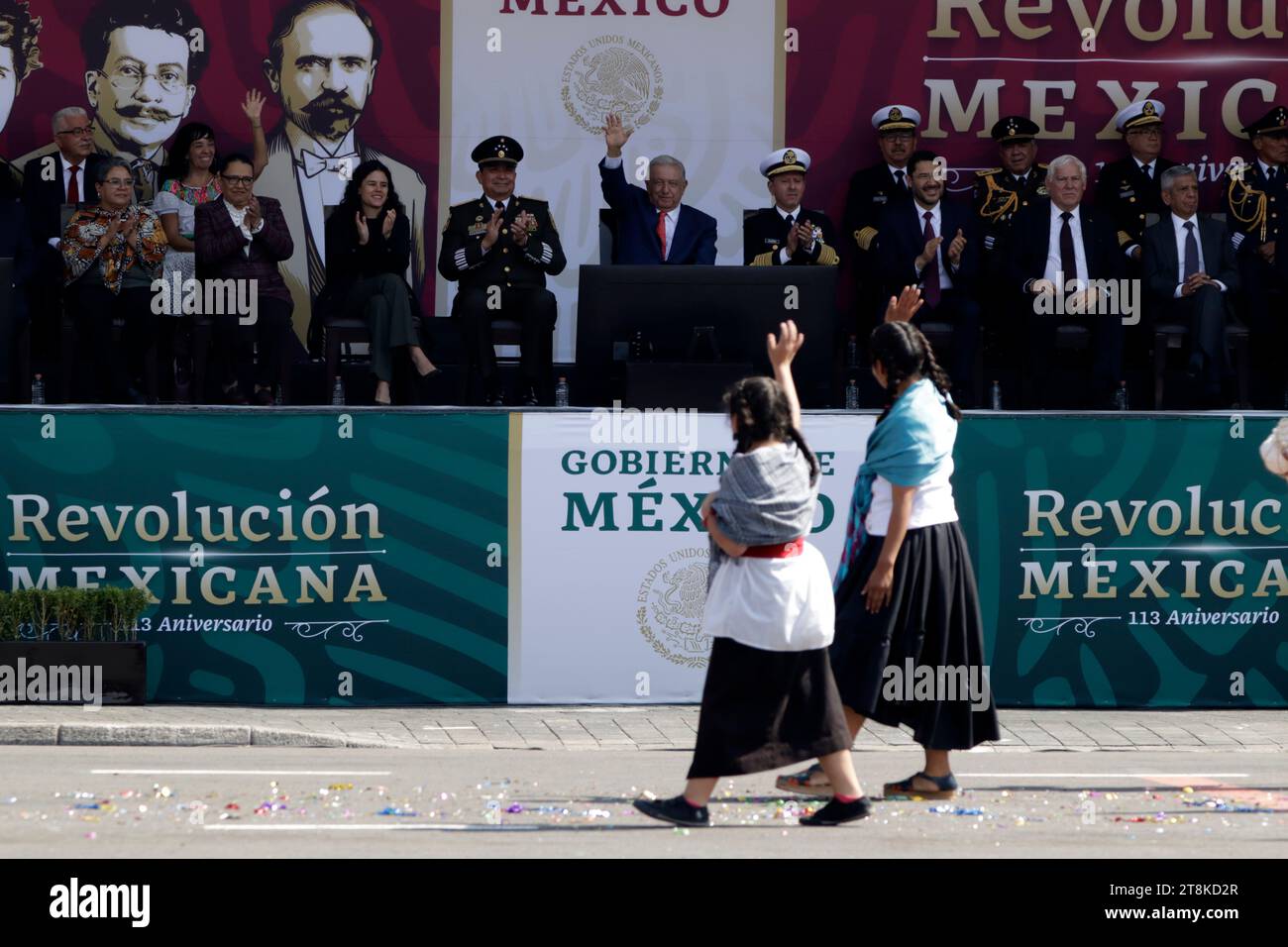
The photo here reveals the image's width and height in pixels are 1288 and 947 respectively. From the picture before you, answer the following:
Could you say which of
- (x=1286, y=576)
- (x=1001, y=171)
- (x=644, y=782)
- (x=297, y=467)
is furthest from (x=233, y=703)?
(x=1001, y=171)

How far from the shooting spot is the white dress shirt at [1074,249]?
1480 centimetres

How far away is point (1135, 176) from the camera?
16.0m

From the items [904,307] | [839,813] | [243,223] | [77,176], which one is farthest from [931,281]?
[839,813]

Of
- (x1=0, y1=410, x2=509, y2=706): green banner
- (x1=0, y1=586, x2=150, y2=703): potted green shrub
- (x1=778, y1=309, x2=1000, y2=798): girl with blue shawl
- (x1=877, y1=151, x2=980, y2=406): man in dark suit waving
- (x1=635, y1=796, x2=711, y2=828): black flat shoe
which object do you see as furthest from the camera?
(x1=877, y1=151, x2=980, y2=406): man in dark suit waving

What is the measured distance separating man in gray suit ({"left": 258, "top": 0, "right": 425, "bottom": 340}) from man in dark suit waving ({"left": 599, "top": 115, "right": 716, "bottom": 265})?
242cm

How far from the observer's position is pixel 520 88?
54.9 feet

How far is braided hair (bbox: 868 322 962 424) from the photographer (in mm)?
8227

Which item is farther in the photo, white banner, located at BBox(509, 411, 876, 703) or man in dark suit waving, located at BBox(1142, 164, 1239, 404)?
man in dark suit waving, located at BBox(1142, 164, 1239, 404)

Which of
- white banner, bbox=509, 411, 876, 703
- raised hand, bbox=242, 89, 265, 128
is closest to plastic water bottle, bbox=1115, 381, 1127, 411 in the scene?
white banner, bbox=509, 411, 876, 703

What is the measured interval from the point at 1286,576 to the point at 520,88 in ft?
25.1

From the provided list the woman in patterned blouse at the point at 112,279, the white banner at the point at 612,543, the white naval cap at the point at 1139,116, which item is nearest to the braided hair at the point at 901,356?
the white banner at the point at 612,543

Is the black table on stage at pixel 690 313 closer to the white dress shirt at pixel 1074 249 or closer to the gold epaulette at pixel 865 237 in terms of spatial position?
the gold epaulette at pixel 865 237

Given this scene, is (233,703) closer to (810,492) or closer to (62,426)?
(62,426)

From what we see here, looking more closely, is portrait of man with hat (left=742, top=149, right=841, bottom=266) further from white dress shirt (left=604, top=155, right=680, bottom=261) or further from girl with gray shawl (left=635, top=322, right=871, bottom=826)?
girl with gray shawl (left=635, top=322, right=871, bottom=826)
